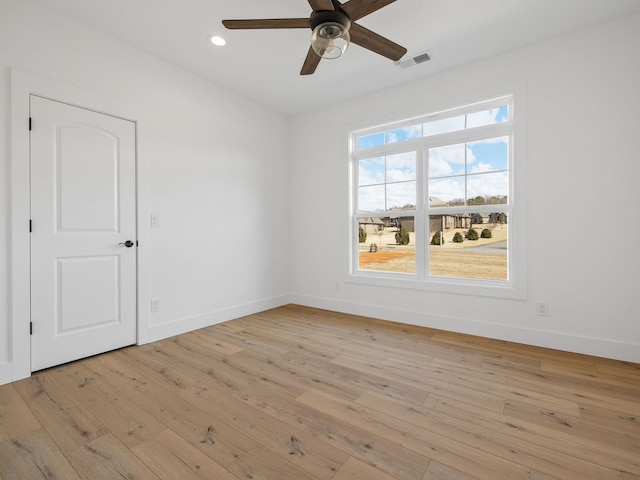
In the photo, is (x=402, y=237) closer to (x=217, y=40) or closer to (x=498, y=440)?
(x=498, y=440)

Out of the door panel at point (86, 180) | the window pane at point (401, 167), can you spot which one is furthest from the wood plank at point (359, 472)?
A: the window pane at point (401, 167)

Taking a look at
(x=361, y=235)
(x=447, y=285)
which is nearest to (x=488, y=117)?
Answer: (x=447, y=285)

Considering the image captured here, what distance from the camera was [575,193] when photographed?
2727mm

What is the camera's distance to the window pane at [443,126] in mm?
3397

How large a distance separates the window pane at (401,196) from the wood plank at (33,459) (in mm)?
3601

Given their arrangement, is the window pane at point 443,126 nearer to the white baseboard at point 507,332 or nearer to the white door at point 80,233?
the white baseboard at point 507,332

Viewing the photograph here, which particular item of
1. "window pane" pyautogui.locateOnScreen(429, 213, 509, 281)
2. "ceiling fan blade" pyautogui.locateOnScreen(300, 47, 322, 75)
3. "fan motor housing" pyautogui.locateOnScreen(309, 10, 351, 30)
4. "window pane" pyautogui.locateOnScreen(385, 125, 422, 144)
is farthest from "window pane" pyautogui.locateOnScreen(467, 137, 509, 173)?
"fan motor housing" pyautogui.locateOnScreen(309, 10, 351, 30)

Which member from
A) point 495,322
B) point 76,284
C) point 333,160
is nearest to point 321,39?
point 333,160

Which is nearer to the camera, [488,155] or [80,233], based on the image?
[80,233]

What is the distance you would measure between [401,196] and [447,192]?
0.55m

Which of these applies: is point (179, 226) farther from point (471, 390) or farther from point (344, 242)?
point (471, 390)

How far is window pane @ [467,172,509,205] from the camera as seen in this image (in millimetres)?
3189

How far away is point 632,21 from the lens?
250 cm

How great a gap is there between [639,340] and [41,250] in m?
4.92
